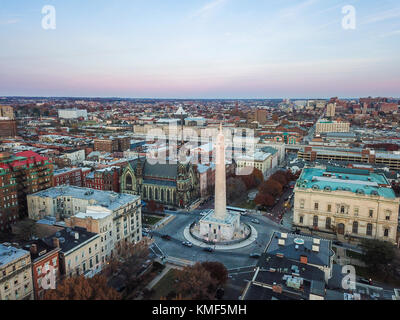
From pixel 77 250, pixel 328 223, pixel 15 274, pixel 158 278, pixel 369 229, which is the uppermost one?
pixel 15 274

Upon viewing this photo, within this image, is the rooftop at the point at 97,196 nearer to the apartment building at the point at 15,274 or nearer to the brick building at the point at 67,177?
the brick building at the point at 67,177

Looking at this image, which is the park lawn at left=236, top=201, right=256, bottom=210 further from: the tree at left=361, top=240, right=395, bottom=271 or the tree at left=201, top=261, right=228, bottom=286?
the tree at left=201, top=261, right=228, bottom=286

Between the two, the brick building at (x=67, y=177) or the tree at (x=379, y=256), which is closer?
the tree at (x=379, y=256)

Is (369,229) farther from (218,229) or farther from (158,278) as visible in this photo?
(158,278)

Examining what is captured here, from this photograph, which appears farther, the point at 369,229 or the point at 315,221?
the point at 315,221

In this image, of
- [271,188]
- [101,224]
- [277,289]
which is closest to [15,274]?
[101,224]

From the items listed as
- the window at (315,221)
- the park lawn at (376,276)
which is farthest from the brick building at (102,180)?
the park lawn at (376,276)
